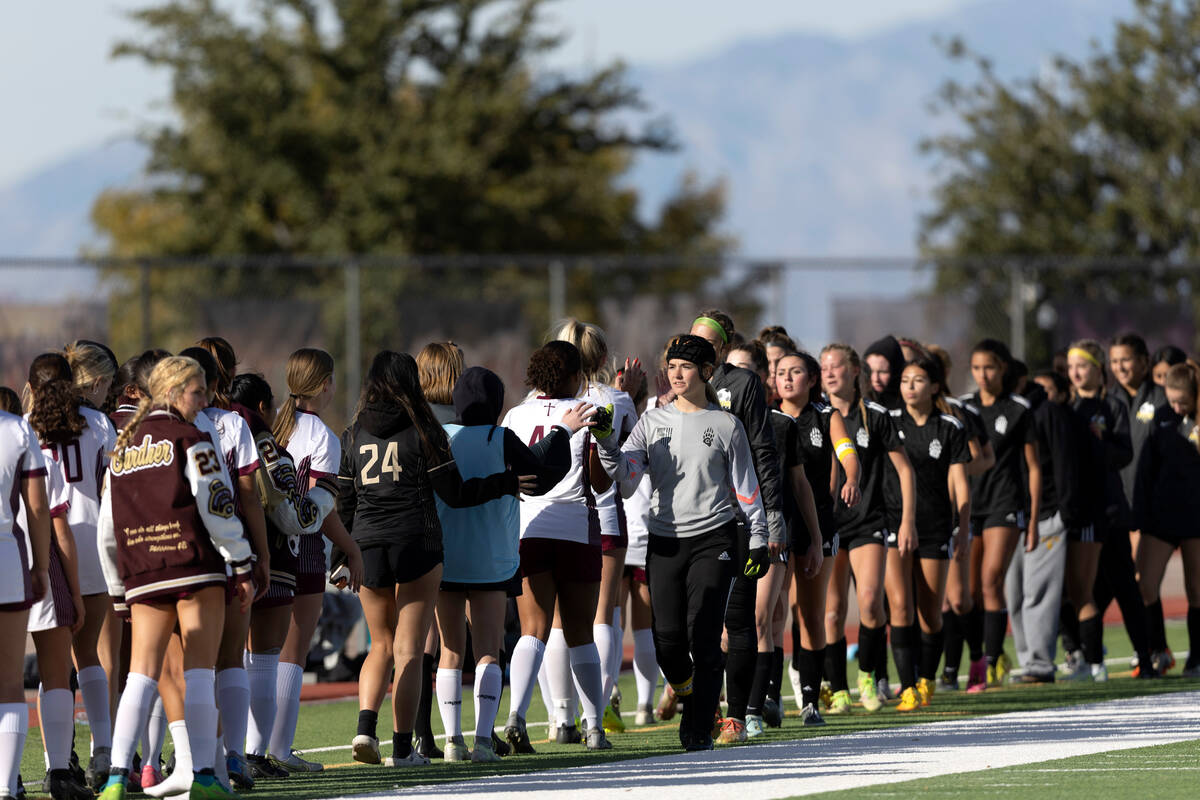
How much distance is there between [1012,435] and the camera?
11789 mm

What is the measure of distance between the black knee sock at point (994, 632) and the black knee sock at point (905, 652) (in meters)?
1.21

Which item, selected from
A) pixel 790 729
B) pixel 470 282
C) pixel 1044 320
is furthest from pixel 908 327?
pixel 790 729

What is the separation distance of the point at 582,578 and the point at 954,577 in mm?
3491

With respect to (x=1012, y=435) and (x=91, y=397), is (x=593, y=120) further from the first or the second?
(x=91, y=397)

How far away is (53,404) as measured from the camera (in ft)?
25.0

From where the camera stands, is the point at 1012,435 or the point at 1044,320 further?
the point at 1044,320

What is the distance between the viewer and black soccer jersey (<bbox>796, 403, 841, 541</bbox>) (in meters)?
9.95

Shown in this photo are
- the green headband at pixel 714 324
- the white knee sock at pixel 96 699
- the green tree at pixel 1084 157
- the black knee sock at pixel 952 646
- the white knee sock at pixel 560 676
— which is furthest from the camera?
the green tree at pixel 1084 157

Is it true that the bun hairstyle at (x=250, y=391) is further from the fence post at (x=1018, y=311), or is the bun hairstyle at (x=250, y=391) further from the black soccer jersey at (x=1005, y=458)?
the fence post at (x=1018, y=311)

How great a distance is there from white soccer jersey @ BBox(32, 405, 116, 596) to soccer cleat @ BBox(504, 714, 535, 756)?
6.91 ft

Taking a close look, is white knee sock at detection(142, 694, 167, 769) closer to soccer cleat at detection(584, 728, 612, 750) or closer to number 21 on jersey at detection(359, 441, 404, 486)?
number 21 on jersey at detection(359, 441, 404, 486)

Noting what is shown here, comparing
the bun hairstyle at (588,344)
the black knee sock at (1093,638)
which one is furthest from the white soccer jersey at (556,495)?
the black knee sock at (1093,638)

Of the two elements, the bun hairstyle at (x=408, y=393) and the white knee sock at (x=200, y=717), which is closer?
the white knee sock at (x=200, y=717)

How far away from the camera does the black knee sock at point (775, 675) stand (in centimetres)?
980
